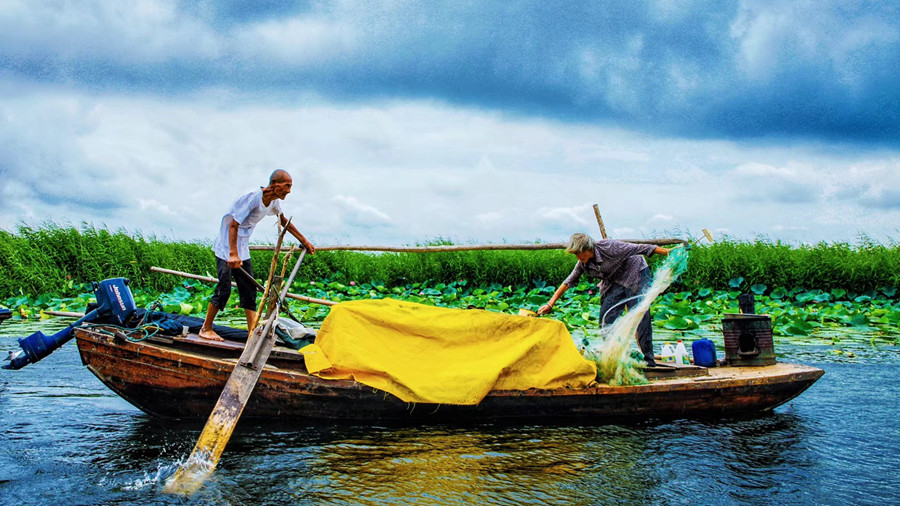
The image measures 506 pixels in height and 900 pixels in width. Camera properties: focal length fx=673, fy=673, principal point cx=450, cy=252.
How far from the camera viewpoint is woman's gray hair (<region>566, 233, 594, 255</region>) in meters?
4.71

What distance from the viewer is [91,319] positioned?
448 cm

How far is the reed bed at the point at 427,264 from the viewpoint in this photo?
34.2 feet

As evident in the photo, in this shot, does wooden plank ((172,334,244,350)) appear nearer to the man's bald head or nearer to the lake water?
the lake water

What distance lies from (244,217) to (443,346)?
5.39ft

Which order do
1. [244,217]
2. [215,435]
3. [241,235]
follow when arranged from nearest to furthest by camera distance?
[215,435] → [244,217] → [241,235]

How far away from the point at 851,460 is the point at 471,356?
2355 mm

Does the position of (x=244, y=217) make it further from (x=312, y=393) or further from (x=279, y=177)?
(x=312, y=393)

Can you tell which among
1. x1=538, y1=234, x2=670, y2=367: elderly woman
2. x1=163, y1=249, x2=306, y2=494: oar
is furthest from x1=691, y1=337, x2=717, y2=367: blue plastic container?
x1=163, y1=249, x2=306, y2=494: oar

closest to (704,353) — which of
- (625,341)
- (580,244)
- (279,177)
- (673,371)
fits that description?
(673,371)

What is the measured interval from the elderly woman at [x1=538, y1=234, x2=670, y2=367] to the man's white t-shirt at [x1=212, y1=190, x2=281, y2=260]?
207 centimetres

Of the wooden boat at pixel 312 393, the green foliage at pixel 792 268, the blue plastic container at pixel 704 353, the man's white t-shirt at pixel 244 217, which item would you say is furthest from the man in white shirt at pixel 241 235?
the green foliage at pixel 792 268

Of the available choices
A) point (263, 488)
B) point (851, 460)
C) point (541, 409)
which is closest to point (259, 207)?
point (263, 488)

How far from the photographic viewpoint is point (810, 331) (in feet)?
26.4

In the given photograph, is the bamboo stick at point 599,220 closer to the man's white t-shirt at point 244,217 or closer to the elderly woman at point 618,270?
the elderly woman at point 618,270
